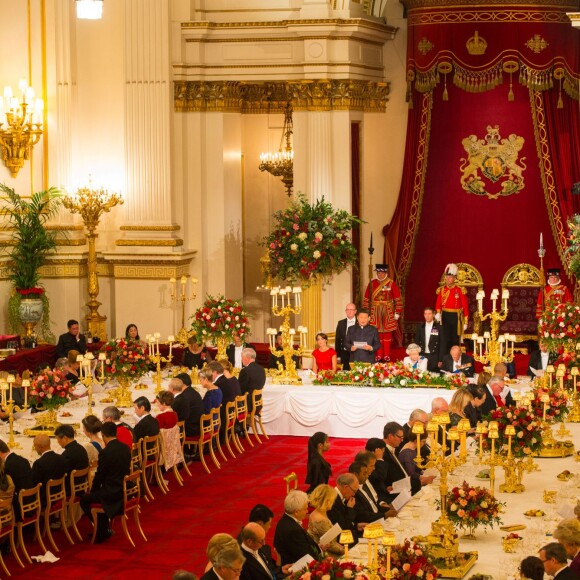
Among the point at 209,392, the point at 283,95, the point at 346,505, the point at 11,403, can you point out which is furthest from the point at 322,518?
the point at 283,95

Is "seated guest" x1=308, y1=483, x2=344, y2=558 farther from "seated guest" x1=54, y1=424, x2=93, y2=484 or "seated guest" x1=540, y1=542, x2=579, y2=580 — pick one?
"seated guest" x1=54, y1=424, x2=93, y2=484

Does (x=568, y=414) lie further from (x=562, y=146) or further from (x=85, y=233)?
(x=85, y=233)

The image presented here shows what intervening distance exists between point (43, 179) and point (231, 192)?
122 inches

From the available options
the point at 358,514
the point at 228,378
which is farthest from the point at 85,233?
the point at 358,514

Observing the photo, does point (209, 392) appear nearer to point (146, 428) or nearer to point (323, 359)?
point (146, 428)

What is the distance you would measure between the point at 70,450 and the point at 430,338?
716 centimetres

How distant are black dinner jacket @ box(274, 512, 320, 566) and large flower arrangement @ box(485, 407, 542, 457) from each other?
102 inches

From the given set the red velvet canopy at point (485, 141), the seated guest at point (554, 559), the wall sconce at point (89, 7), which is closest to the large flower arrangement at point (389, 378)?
the red velvet canopy at point (485, 141)

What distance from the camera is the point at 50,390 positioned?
14867 millimetres

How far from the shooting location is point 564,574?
860 centimetres

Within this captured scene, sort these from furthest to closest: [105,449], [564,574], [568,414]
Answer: [568,414], [105,449], [564,574]

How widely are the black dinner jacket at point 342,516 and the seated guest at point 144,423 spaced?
3638mm

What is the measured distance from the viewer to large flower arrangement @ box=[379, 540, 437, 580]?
8812 millimetres

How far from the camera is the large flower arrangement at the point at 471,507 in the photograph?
10273mm
